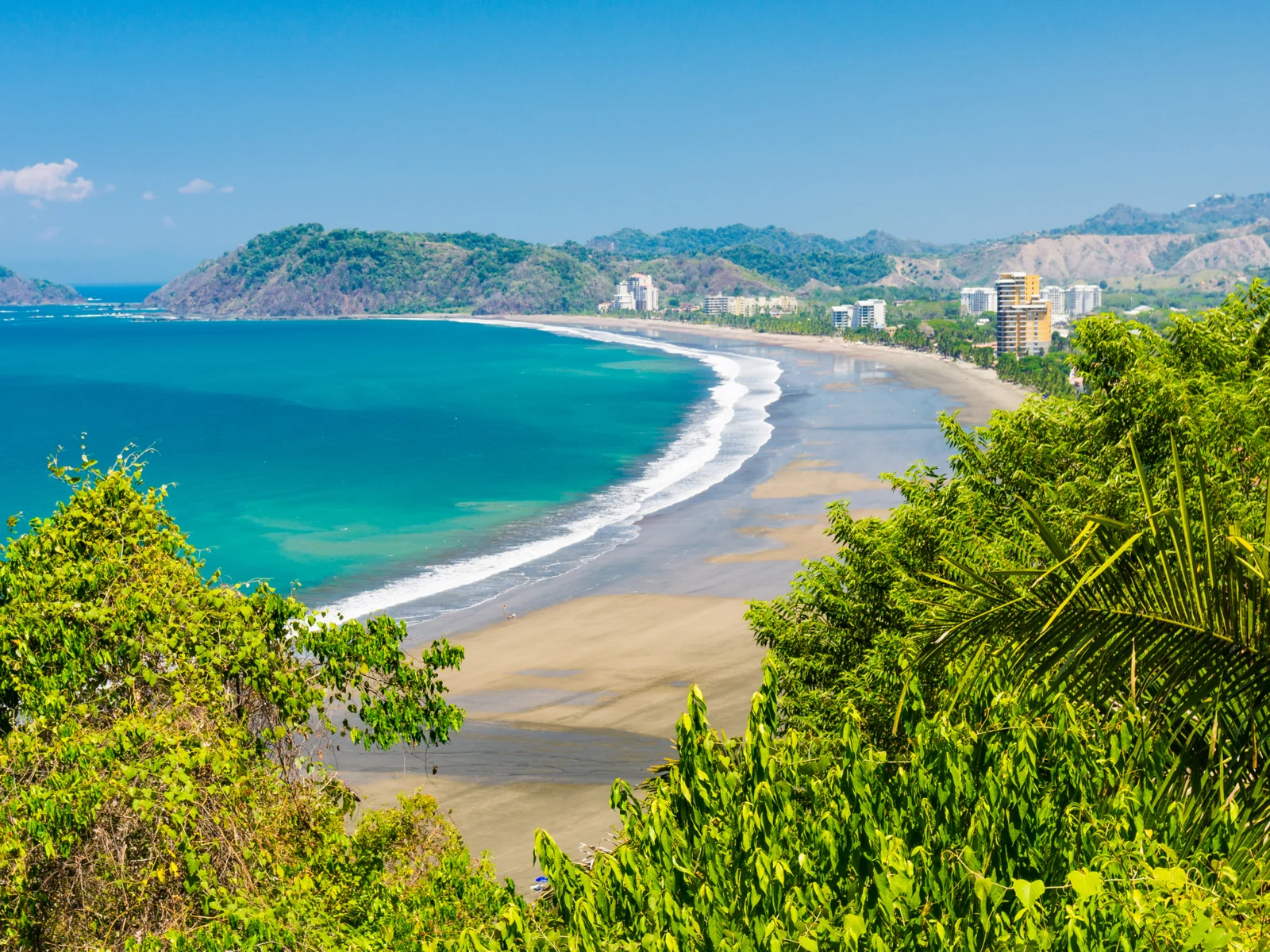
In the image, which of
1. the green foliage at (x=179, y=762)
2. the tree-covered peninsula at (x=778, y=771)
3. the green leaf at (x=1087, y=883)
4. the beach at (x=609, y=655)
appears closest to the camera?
the tree-covered peninsula at (x=778, y=771)

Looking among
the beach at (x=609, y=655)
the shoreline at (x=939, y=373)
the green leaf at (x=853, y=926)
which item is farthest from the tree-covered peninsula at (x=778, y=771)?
the shoreline at (x=939, y=373)

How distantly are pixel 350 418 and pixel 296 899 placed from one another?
88218mm

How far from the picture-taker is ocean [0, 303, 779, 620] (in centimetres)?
4566

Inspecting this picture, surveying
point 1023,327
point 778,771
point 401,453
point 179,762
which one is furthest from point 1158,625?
point 1023,327

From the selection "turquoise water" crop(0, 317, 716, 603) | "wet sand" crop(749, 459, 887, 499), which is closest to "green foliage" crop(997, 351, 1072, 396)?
"turquoise water" crop(0, 317, 716, 603)

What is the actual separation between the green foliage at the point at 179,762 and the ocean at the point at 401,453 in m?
10.3

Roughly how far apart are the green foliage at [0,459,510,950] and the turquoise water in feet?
91.0

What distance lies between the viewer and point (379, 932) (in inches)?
385

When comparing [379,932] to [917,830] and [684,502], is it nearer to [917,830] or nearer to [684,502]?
[917,830]

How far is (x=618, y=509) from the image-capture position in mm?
54531

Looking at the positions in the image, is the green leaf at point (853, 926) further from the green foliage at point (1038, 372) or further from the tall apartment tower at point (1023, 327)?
the tall apartment tower at point (1023, 327)

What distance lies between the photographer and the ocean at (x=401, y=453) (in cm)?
4566

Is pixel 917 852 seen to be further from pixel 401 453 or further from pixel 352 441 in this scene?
pixel 352 441

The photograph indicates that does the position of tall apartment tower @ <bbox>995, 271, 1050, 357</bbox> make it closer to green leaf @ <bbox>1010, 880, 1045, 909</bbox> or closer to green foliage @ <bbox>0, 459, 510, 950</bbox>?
green foliage @ <bbox>0, 459, 510, 950</bbox>
